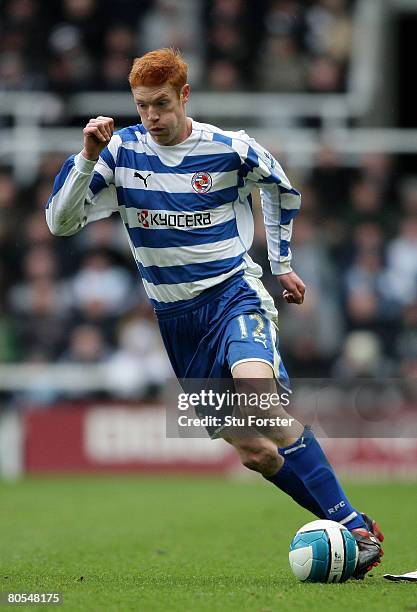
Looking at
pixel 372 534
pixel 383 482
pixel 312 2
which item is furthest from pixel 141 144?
pixel 312 2

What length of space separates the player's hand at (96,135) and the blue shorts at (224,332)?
2.94 feet

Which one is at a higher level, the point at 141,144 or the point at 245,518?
the point at 141,144

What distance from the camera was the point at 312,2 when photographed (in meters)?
16.0

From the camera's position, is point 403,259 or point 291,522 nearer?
point 291,522

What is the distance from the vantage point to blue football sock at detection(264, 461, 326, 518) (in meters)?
5.88

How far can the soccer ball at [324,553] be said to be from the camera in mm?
5527

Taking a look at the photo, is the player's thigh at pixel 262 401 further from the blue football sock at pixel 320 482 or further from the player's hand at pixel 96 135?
the player's hand at pixel 96 135

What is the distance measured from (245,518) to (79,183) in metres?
4.28

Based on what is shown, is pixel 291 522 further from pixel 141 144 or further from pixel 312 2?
pixel 312 2

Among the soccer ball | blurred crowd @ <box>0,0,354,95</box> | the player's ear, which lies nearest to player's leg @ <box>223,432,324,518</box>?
the soccer ball

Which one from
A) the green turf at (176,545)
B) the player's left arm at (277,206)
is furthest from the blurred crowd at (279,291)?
the player's left arm at (277,206)

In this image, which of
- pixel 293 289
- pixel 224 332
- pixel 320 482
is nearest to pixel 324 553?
pixel 320 482

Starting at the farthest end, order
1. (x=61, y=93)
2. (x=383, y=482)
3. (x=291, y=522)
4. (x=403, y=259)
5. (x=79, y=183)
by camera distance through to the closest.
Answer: (x=61, y=93), (x=403, y=259), (x=383, y=482), (x=291, y=522), (x=79, y=183)

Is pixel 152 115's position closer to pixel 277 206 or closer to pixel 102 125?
pixel 102 125
